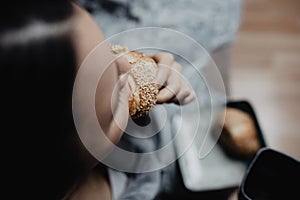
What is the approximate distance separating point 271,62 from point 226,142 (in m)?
0.52

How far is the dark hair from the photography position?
242 mm

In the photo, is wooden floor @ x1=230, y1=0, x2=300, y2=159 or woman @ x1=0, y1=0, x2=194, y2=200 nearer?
woman @ x1=0, y1=0, x2=194, y2=200

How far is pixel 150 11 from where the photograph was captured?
607 millimetres

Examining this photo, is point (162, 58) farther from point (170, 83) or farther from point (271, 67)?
point (271, 67)

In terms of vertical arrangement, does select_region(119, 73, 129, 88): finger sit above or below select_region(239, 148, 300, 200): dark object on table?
above

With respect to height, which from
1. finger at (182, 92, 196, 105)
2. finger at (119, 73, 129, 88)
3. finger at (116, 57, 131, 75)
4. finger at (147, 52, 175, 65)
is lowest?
finger at (182, 92, 196, 105)

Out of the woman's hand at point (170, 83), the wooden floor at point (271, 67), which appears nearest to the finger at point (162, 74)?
the woman's hand at point (170, 83)

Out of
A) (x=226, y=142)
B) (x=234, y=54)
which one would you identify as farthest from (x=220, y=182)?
(x=234, y=54)

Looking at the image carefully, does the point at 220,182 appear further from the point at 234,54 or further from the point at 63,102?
the point at 234,54

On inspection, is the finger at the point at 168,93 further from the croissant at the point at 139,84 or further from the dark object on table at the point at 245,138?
the dark object on table at the point at 245,138

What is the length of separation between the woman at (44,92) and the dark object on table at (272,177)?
0.23 meters

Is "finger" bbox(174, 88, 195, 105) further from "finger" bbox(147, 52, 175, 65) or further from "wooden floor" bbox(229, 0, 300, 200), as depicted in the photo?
"wooden floor" bbox(229, 0, 300, 200)

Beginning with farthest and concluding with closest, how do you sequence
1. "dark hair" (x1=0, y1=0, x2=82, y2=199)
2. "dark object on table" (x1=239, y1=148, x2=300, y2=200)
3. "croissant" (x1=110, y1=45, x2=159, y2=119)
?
"dark object on table" (x1=239, y1=148, x2=300, y2=200)
"croissant" (x1=110, y1=45, x2=159, y2=119)
"dark hair" (x1=0, y1=0, x2=82, y2=199)

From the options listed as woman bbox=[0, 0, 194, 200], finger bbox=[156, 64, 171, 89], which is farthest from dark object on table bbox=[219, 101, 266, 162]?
woman bbox=[0, 0, 194, 200]
